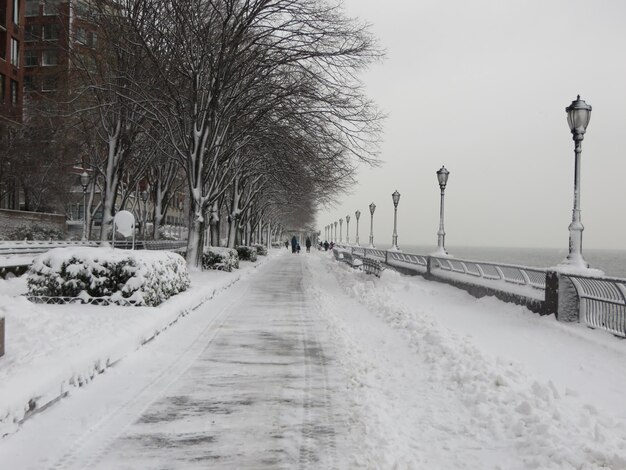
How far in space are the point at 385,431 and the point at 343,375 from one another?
6.89ft

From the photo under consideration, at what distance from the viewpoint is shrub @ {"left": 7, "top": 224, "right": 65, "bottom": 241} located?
103 feet

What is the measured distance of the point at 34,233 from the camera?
3256 cm

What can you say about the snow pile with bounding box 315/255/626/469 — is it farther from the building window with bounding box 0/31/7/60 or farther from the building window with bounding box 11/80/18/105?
the building window with bounding box 0/31/7/60

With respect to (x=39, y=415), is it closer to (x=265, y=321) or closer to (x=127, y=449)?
(x=127, y=449)

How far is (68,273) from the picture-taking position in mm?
A: 10500

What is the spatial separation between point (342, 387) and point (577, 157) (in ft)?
29.6

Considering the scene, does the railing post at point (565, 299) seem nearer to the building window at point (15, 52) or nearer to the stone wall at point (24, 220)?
the stone wall at point (24, 220)

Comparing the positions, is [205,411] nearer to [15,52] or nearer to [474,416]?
[474,416]

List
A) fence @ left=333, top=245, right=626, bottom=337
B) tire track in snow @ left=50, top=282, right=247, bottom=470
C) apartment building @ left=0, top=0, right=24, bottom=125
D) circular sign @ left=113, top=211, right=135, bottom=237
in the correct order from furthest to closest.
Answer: apartment building @ left=0, top=0, right=24, bottom=125, circular sign @ left=113, top=211, right=135, bottom=237, fence @ left=333, top=245, right=626, bottom=337, tire track in snow @ left=50, top=282, right=247, bottom=470

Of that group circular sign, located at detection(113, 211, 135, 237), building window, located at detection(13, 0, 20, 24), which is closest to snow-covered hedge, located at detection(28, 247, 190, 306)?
circular sign, located at detection(113, 211, 135, 237)

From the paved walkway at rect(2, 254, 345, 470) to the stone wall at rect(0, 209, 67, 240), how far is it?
2550cm

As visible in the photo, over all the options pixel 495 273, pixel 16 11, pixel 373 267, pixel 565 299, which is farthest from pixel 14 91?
pixel 565 299

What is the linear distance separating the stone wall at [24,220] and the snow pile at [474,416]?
27776 mm

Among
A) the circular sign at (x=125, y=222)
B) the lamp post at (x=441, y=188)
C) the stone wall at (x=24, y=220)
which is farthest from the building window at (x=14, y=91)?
the circular sign at (x=125, y=222)
